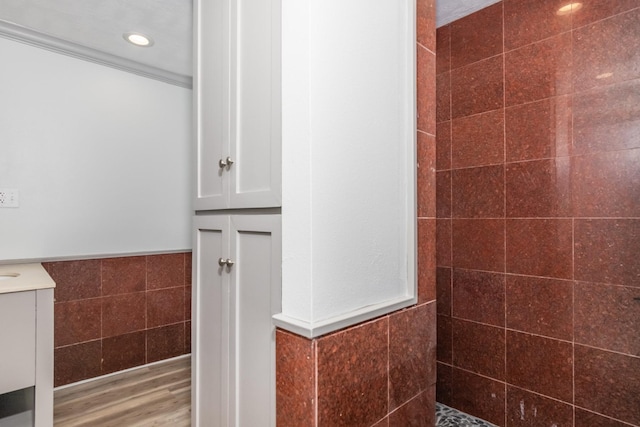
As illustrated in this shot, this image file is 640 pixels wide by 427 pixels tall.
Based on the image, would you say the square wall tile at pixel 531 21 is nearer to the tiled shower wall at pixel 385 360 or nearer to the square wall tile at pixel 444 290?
the tiled shower wall at pixel 385 360

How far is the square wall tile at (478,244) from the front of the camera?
1.94m

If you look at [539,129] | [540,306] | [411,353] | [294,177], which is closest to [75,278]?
[294,177]

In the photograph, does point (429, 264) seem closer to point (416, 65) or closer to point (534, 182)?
point (416, 65)

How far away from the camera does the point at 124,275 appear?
98.1 inches

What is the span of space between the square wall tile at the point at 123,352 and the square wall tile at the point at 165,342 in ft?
0.17

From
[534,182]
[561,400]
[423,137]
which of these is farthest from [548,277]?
[423,137]

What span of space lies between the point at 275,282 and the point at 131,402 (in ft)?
5.95

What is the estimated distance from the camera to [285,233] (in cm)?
96

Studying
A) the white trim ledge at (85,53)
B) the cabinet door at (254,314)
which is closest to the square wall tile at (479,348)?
the cabinet door at (254,314)

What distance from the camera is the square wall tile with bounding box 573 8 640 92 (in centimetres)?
154

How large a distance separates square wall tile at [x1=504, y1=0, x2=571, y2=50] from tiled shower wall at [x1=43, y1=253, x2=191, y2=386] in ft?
8.93

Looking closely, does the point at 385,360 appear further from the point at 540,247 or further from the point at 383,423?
the point at 540,247

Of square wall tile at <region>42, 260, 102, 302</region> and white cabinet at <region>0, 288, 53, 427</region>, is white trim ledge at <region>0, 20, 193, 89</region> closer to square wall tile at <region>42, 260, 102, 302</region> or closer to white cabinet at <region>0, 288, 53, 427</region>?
square wall tile at <region>42, 260, 102, 302</region>

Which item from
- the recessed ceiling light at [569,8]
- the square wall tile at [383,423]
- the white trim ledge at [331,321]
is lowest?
the square wall tile at [383,423]
